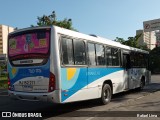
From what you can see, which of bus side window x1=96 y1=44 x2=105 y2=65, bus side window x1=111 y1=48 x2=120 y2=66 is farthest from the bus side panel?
bus side window x1=111 y1=48 x2=120 y2=66

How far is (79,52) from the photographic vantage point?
10195 millimetres

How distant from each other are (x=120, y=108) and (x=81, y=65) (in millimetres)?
2374

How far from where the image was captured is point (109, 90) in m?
12.5

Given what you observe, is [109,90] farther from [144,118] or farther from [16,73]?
[16,73]

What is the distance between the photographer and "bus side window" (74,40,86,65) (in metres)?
9.98

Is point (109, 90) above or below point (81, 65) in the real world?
below

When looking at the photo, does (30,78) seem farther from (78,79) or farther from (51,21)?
(51,21)

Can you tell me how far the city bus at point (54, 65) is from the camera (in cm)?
893

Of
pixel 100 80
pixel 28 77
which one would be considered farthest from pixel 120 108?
pixel 28 77

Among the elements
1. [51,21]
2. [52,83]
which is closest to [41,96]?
[52,83]

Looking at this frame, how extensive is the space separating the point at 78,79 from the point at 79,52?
1012 mm

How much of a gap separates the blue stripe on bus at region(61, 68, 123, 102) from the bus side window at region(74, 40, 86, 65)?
298mm

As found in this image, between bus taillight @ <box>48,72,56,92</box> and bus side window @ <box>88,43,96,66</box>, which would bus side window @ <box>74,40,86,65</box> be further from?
bus taillight @ <box>48,72,56,92</box>

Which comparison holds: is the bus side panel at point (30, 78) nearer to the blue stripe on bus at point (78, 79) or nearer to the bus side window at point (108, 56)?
the blue stripe on bus at point (78, 79)
